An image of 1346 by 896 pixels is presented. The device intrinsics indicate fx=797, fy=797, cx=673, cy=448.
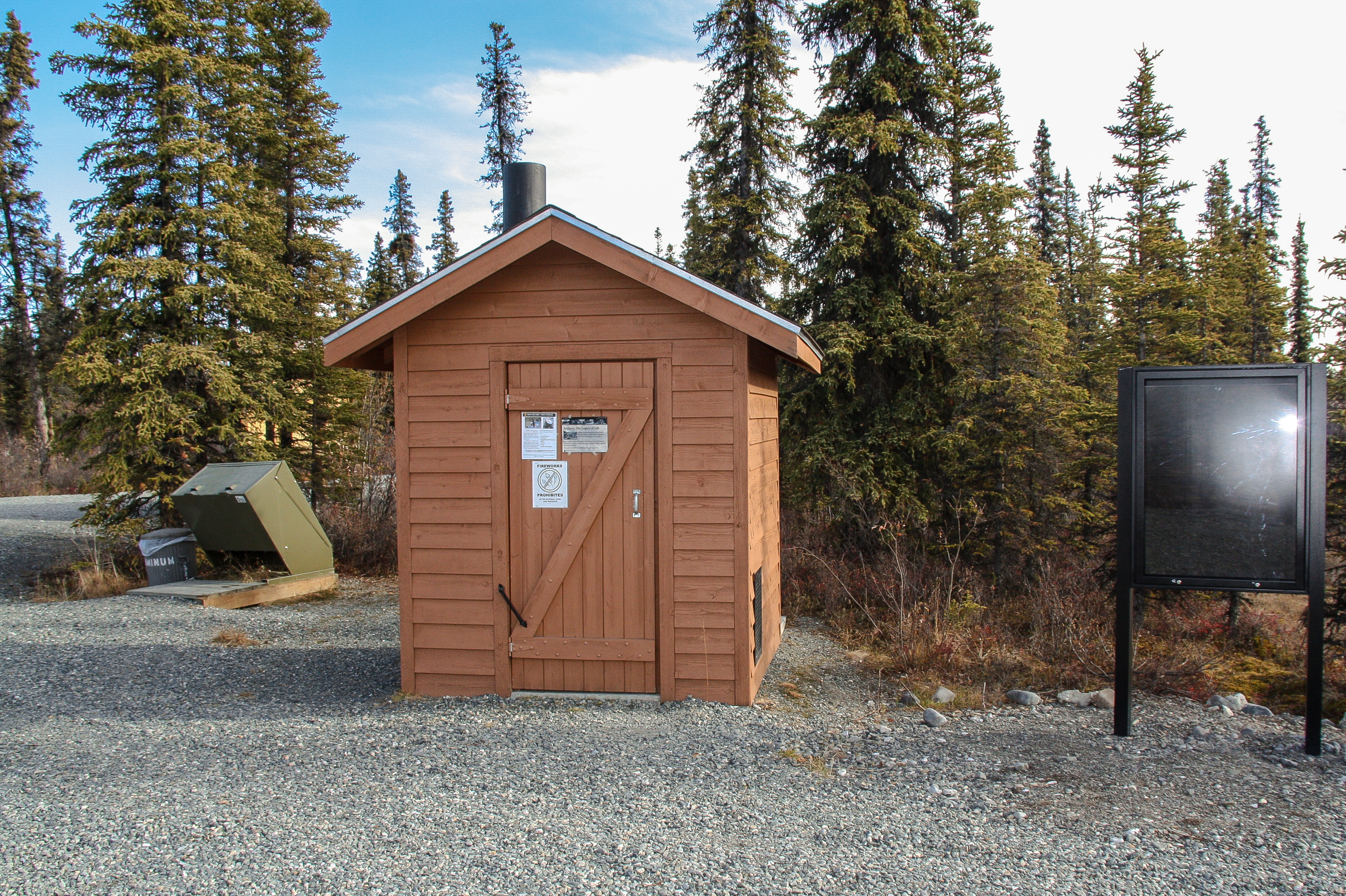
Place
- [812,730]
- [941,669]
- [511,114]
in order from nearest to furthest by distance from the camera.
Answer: [812,730] < [941,669] < [511,114]

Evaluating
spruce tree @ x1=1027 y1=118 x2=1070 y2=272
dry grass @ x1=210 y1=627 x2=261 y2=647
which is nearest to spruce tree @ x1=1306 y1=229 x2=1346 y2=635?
dry grass @ x1=210 y1=627 x2=261 y2=647

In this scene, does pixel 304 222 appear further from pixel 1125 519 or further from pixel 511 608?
pixel 1125 519

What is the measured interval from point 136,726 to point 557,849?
3631 mm

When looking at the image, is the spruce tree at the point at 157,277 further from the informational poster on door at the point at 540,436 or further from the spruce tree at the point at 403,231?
the spruce tree at the point at 403,231

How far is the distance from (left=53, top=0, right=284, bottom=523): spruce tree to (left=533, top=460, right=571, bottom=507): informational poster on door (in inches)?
317

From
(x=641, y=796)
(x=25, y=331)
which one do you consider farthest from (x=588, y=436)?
(x=25, y=331)

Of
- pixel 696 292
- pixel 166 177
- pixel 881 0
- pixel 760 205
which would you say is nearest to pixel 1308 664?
pixel 696 292

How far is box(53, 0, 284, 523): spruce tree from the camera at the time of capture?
1115cm

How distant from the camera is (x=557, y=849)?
3.58 m

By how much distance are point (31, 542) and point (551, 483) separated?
1210cm

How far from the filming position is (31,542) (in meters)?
13.0

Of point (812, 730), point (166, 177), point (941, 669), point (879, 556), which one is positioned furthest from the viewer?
point (166, 177)

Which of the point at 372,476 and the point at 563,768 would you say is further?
the point at 372,476

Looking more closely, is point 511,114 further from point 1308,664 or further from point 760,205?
point 1308,664
